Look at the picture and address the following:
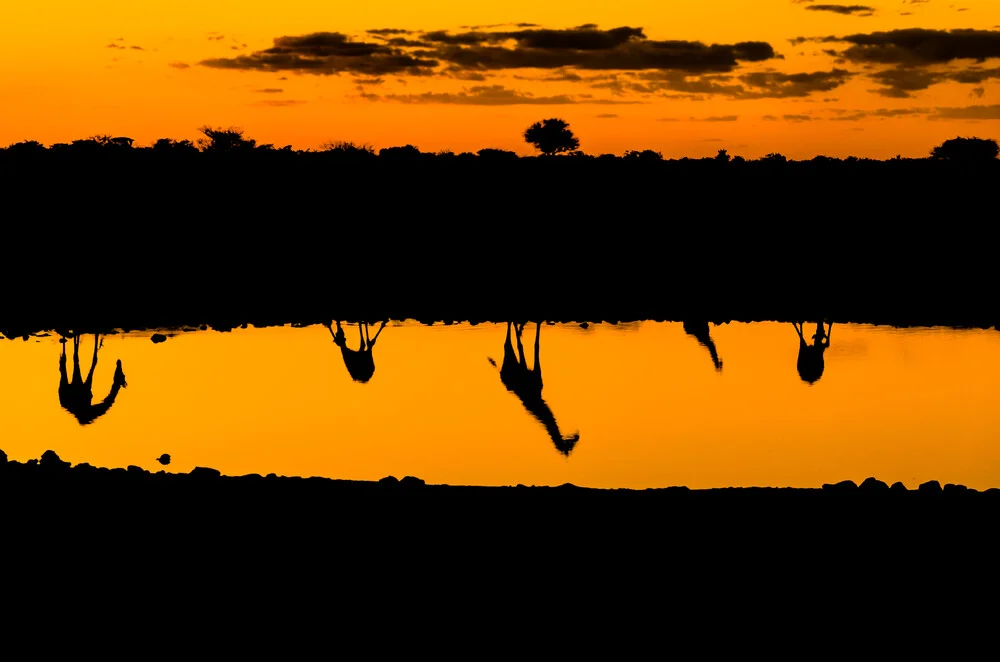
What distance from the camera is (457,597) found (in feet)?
26.2

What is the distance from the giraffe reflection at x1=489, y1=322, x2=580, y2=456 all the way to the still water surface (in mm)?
33

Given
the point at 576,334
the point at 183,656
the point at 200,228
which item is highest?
the point at 200,228

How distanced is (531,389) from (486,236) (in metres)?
23.1

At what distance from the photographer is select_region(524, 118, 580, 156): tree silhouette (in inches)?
2753

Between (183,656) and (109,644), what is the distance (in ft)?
1.46

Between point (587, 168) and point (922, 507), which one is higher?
point (587, 168)

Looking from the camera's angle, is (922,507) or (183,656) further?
(922,507)

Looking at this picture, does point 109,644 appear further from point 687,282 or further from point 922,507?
point 687,282

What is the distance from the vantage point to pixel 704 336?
2092 centimetres

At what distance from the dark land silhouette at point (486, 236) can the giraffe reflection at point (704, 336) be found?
2570 mm

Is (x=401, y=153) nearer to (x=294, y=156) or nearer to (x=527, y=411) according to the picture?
(x=294, y=156)

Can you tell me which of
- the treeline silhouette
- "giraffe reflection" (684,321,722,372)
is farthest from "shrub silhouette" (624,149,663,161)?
"giraffe reflection" (684,321,722,372)

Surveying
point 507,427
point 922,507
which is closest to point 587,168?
point 507,427

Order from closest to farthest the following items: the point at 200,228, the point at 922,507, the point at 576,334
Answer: the point at 922,507, the point at 576,334, the point at 200,228
